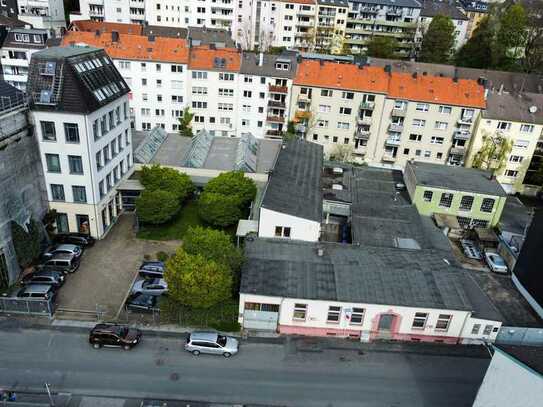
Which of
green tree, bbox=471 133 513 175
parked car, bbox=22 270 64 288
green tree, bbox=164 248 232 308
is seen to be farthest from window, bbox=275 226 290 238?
green tree, bbox=471 133 513 175

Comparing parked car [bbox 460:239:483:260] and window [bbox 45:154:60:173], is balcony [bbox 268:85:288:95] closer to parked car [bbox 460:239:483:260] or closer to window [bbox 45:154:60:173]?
parked car [bbox 460:239:483:260]

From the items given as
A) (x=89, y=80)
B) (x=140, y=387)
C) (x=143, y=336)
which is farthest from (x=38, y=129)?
(x=140, y=387)

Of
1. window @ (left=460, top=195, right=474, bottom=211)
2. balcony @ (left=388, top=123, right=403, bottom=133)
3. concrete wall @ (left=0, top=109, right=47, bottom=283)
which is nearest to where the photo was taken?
concrete wall @ (left=0, top=109, right=47, bottom=283)

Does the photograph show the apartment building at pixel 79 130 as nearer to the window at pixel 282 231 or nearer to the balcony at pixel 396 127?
the window at pixel 282 231

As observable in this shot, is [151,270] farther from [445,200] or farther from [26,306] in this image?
[445,200]

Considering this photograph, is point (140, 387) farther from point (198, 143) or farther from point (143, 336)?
point (198, 143)

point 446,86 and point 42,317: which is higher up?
point 446,86
